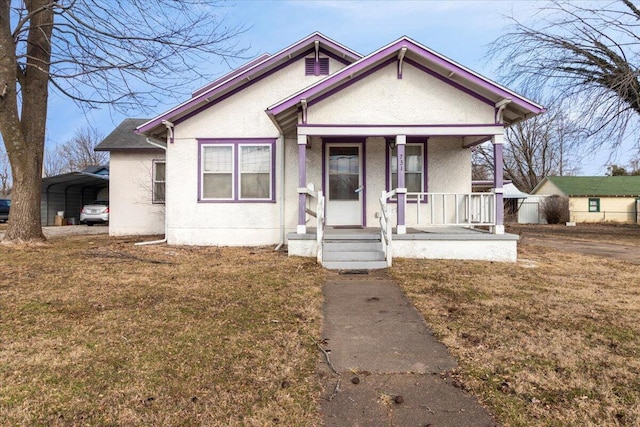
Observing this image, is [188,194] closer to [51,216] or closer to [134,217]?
[134,217]

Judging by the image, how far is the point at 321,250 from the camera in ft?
24.7

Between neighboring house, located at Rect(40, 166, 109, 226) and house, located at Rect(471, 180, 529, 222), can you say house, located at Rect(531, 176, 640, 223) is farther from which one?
neighboring house, located at Rect(40, 166, 109, 226)

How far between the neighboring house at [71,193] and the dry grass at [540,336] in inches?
792

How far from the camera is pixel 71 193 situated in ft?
76.6

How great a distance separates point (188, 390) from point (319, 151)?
26.5ft

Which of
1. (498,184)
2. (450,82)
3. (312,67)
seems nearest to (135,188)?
(312,67)

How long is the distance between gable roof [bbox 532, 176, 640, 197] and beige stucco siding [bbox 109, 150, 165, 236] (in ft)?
107

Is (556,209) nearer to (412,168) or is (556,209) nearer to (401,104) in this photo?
(412,168)

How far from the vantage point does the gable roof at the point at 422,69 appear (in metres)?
7.97

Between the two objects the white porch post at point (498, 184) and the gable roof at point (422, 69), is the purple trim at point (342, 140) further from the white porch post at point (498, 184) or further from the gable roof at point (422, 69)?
the white porch post at point (498, 184)

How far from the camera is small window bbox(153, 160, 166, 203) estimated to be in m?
13.2

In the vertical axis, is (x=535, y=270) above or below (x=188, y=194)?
below

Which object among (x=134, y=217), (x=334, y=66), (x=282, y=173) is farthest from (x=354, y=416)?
(x=134, y=217)

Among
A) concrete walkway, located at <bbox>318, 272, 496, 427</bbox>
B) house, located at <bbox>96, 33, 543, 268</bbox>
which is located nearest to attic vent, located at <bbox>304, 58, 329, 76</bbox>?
house, located at <bbox>96, 33, 543, 268</bbox>
